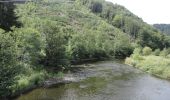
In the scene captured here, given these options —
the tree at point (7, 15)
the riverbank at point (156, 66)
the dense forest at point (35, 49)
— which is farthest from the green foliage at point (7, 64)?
the riverbank at point (156, 66)

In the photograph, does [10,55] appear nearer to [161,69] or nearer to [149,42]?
[161,69]

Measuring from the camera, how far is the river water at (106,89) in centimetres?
4897

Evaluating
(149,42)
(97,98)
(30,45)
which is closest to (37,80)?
(30,45)

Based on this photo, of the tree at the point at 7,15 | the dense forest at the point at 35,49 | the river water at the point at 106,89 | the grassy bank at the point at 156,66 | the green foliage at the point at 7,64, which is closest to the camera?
the green foliage at the point at 7,64

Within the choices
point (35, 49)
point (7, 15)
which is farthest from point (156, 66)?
point (7, 15)

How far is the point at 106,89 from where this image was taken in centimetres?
5603

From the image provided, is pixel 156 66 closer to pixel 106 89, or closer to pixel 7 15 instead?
pixel 106 89

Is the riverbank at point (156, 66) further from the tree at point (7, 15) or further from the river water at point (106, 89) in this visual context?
the tree at point (7, 15)

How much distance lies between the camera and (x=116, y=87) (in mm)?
58781

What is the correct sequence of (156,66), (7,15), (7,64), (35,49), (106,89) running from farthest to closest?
(156,66), (7,15), (35,49), (106,89), (7,64)

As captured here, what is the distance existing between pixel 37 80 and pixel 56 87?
143 inches

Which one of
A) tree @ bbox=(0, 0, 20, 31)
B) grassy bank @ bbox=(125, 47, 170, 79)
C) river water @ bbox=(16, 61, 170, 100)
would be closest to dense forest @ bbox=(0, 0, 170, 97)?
tree @ bbox=(0, 0, 20, 31)

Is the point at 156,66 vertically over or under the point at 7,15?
under

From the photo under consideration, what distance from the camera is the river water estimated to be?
48969 mm
